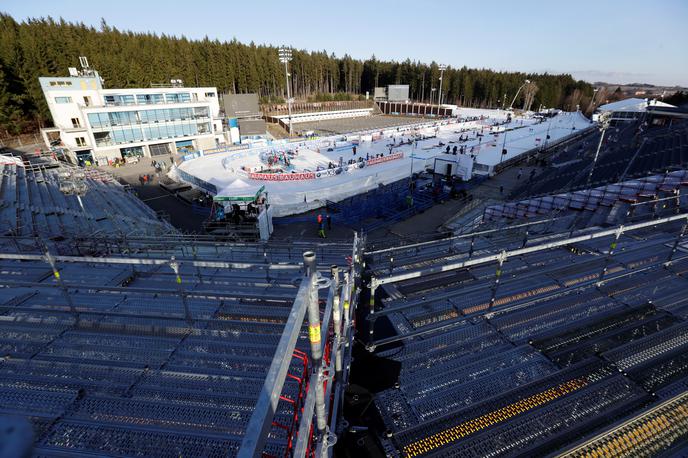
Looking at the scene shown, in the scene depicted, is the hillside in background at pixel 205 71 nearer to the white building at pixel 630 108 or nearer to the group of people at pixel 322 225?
the white building at pixel 630 108

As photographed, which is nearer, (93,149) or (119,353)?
(119,353)

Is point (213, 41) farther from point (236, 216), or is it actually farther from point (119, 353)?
point (119, 353)

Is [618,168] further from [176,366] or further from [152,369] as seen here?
[152,369]

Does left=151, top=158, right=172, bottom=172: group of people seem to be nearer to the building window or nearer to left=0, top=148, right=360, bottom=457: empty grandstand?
the building window

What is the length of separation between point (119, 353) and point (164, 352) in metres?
0.63

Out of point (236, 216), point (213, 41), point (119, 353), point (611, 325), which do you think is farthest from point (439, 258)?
point (213, 41)

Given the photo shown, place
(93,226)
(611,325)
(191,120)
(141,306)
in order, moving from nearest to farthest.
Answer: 1. (611,325)
2. (141,306)
3. (93,226)
4. (191,120)

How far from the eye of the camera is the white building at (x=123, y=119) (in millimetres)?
38875

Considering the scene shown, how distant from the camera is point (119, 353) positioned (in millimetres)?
4535

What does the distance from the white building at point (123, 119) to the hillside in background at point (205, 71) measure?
40.0ft

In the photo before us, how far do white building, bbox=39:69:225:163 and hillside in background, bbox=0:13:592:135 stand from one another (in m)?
12.2

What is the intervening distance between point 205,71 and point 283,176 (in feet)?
200

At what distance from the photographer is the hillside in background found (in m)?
48.2

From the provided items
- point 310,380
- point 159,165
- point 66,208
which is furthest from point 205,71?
point 310,380
